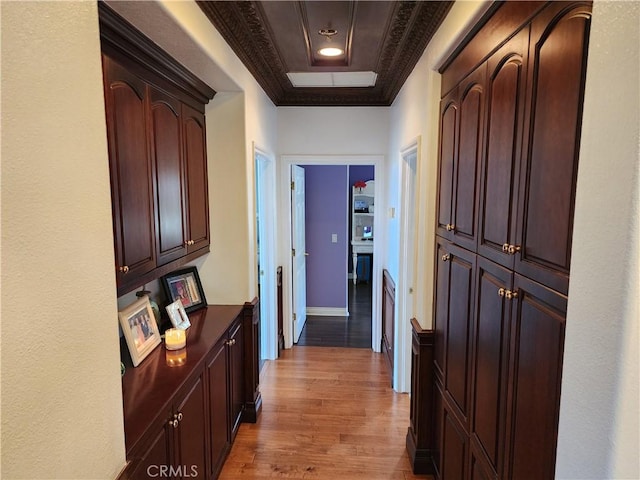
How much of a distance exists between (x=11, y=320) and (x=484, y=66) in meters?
1.67

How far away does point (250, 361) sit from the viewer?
2949 mm

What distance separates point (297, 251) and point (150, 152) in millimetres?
2721

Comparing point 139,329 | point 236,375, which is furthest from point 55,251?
point 236,375

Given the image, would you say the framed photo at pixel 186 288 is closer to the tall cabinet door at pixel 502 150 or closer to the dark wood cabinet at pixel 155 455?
the dark wood cabinet at pixel 155 455

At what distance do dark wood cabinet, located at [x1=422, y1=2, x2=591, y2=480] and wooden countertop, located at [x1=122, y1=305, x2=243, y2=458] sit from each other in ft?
4.07

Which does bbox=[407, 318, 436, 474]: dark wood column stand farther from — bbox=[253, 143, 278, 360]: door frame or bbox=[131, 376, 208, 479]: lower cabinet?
bbox=[253, 143, 278, 360]: door frame

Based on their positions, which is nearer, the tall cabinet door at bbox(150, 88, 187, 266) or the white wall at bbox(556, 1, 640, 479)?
the white wall at bbox(556, 1, 640, 479)

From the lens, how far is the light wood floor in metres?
2.50

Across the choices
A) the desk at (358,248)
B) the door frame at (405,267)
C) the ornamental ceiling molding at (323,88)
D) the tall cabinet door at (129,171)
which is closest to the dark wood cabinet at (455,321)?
the door frame at (405,267)

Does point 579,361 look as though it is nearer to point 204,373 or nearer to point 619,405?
point 619,405

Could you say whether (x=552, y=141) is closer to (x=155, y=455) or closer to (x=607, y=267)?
(x=607, y=267)

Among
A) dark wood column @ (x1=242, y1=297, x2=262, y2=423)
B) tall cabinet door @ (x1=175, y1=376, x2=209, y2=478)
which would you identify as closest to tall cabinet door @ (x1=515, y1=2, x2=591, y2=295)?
tall cabinet door @ (x1=175, y1=376, x2=209, y2=478)

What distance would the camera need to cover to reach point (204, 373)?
209 cm

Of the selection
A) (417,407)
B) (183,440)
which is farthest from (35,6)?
(417,407)
